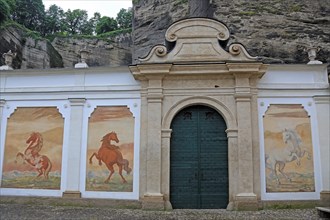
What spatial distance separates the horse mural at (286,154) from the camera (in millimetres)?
10234

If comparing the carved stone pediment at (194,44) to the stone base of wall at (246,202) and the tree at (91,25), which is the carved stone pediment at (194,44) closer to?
the stone base of wall at (246,202)

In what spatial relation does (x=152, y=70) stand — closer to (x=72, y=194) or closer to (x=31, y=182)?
(x=72, y=194)

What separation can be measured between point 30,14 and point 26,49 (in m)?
16.2

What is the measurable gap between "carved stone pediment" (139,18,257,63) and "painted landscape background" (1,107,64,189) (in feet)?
11.6

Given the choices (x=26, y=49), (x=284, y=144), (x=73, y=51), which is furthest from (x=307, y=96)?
(x=73, y=51)

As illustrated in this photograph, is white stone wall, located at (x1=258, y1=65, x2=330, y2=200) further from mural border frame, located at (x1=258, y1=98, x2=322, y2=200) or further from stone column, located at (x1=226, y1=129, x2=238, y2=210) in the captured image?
stone column, located at (x1=226, y1=129, x2=238, y2=210)

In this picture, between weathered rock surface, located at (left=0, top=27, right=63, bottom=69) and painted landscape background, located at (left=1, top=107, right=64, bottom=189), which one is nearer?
painted landscape background, located at (left=1, top=107, right=64, bottom=189)

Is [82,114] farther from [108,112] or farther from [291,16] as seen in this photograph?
[291,16]

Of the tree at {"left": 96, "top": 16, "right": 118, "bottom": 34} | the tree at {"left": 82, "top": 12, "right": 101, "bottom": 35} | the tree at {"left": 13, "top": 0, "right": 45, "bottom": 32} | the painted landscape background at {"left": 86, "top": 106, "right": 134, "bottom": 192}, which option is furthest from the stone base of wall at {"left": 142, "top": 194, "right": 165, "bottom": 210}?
the tree at {"left": 82, "top": 12, "right": 101, "bottom": 35}

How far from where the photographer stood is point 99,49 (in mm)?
35469

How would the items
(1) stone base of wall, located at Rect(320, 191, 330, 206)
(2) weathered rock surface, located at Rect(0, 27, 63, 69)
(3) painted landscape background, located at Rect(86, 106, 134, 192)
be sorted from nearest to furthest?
(1) stone base of wall, located at Rect(320, 191, 330, 206)
(3) painted landscape background, located at Rect(86, 106, 134, 192)
(2) weathered rock surface, located at Rect(0, 27, 63, 69)

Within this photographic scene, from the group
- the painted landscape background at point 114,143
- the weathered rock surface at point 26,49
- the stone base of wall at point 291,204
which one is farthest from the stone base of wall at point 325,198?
the weathered rock surface at point 26,49

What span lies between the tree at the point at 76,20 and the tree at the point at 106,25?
398cm

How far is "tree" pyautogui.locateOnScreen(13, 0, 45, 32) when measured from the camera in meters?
39.9
